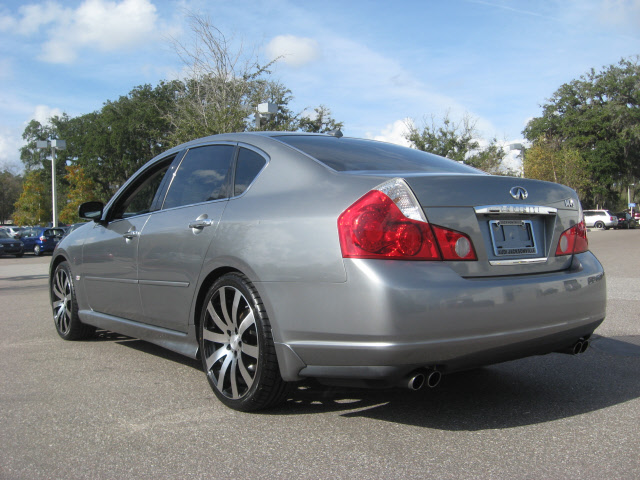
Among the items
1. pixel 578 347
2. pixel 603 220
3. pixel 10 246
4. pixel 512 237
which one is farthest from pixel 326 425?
pixel 603 220

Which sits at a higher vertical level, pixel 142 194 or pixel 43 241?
pixel 142 194

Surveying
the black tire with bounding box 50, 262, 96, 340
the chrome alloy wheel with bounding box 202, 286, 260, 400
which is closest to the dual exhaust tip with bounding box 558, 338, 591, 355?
the chrome alloy wheel with bounding box 202, 286, 260, 400

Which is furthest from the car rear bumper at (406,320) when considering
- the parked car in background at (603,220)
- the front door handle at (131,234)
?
the parked car in background at (603,220)

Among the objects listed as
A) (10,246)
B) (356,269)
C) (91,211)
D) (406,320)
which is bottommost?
(10,246)

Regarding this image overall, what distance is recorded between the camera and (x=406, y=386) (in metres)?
2.90

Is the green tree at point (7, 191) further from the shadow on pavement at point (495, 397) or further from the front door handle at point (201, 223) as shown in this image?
the front door handle at point (201, 223)

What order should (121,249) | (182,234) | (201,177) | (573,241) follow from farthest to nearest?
(121,249)
(201,177)
(182,234)
(573,241)

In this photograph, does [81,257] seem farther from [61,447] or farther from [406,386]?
[406,386]

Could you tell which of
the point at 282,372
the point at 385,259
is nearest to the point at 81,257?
the point at 282,372

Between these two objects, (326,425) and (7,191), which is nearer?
(326,425)

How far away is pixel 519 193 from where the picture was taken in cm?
334

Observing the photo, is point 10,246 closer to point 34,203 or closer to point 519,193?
point 519,193

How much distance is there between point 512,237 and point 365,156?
1042mm

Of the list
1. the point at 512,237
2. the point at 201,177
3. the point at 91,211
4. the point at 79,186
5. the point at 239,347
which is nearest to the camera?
the point at 512,237
